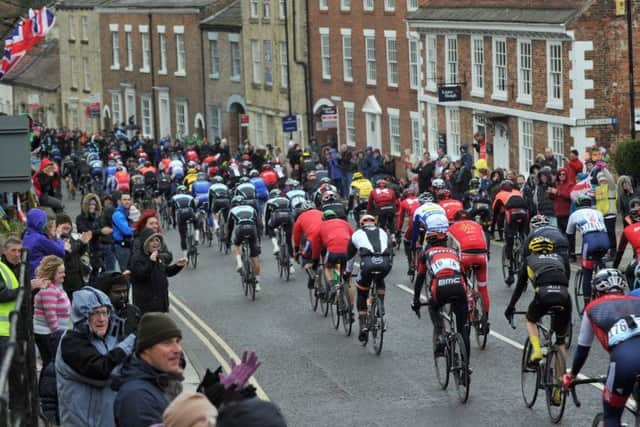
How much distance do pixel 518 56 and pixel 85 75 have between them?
4378cm

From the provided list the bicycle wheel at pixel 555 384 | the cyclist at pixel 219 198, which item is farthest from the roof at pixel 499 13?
the bicycle wheel at pixel 555 384

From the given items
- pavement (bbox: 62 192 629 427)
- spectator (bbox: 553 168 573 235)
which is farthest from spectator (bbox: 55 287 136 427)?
spectator (bbox: 553 168 573 235)

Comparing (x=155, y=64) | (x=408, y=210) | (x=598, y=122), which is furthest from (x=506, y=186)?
(x=155, y=64)

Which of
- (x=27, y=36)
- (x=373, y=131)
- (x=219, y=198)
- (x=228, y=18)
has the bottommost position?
(x=219, y=198)

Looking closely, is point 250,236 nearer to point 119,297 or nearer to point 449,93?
point 119,297

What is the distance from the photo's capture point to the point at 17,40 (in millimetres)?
31016

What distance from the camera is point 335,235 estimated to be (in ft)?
65.0

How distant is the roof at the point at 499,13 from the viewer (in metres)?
37.2

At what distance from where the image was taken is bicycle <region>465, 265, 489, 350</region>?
18062mm

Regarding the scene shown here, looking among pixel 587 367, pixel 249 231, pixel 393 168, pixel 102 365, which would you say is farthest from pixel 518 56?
pixel 102 365

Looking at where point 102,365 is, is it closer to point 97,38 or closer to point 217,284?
point 217,284

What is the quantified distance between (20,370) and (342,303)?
11.2 metres

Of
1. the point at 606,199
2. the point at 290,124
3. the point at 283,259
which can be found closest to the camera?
the point at 606,199

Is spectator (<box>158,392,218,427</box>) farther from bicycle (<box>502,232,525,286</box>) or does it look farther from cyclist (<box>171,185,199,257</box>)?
cyclist (<box>171,185,199,257</box>)
